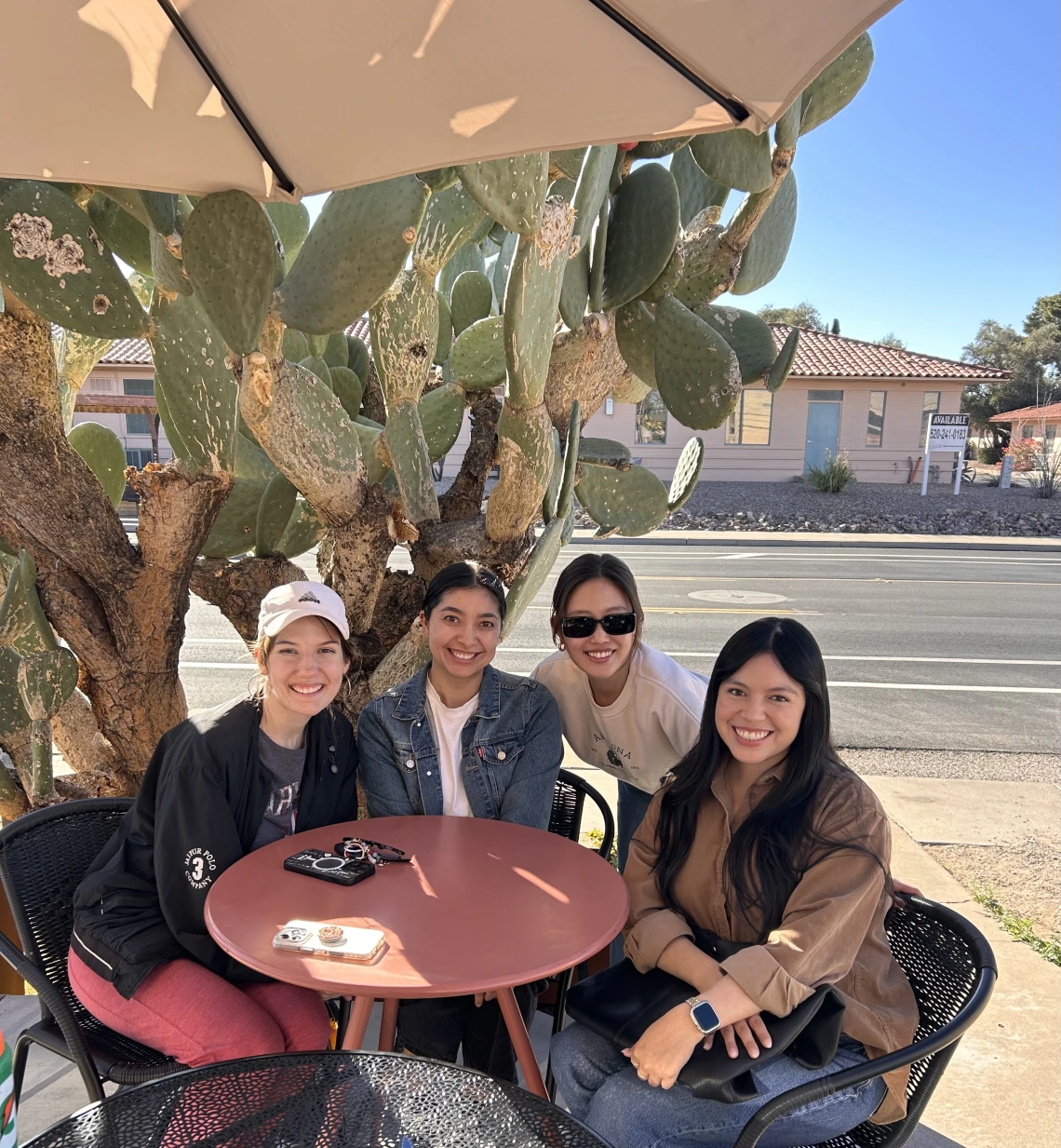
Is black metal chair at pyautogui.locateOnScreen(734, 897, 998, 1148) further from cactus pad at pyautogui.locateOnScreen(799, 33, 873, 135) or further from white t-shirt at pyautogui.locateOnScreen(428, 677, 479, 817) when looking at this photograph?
cactus pad at pyautogui.locateOnScreen(799, 33, 873, 135)

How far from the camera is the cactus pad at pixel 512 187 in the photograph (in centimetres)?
228

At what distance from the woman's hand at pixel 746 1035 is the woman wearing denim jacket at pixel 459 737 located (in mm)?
839

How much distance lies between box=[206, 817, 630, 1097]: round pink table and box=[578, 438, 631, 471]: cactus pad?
1.85 meters

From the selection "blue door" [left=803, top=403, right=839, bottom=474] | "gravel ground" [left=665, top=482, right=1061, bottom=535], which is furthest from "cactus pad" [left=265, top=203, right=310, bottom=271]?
"blue door" [left=803, top=403, right=839, bottom=474]

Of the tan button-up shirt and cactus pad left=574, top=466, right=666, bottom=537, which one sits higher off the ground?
cactus pad left=574, top=466, right=666, bottom=537

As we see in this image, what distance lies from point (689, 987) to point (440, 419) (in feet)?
7.54

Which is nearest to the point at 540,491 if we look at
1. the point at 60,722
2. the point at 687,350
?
the point at 687,350

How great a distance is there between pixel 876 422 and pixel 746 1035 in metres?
28.0

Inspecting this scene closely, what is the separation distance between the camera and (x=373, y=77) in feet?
6.15

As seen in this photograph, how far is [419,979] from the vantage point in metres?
1.59

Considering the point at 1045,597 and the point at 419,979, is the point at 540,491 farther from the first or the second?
the point at 1045,597

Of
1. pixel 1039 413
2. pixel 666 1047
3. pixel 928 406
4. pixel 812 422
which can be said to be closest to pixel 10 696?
pixel 666 1047

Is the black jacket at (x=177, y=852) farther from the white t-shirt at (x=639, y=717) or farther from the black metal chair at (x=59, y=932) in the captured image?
the white t-shirt at (x=639, y=717)

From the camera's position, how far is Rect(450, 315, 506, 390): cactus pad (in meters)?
3.31
